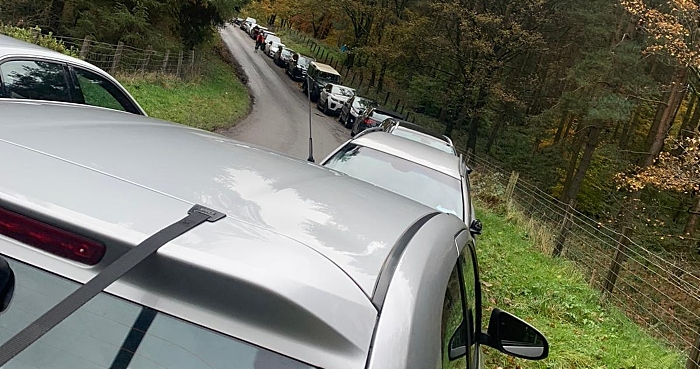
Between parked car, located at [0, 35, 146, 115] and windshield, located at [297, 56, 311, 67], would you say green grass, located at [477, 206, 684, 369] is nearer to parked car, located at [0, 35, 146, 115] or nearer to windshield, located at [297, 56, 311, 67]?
parked car, located at [0, 35, 146, 115]

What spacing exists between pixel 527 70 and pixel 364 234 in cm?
3737

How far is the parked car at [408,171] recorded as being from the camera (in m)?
6.50

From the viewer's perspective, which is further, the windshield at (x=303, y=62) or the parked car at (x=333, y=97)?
the windshield at (x=303, y=62)

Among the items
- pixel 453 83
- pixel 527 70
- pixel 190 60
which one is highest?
pixel 527 70

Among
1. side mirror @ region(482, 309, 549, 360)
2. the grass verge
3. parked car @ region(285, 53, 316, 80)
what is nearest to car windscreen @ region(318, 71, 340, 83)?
parked car @ region(285, 53, 316, 80)

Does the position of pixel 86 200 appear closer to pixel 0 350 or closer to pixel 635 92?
pixel 0 350

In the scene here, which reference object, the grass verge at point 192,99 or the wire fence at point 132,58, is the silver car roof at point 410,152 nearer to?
the grass verge at point 192,99

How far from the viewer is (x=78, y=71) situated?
540 cm

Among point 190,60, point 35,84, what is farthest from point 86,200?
point 190,60

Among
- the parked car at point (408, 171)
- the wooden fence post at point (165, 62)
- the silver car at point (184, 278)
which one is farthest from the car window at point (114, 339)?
the wooden fence post at point (165, 62)

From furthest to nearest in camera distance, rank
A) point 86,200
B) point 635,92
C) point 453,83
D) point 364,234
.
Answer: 1. point 453,83
2. point 635,92
3. point 364,234
4. point 86,200

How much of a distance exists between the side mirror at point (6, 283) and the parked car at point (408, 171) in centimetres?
512

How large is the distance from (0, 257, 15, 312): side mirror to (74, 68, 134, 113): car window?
433 centimetres

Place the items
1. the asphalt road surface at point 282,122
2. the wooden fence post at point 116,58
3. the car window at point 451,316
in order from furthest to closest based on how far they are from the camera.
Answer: the asphalt road surface at point 282,122
the wooden fence post at point 116,58
the car window at point 451,316
